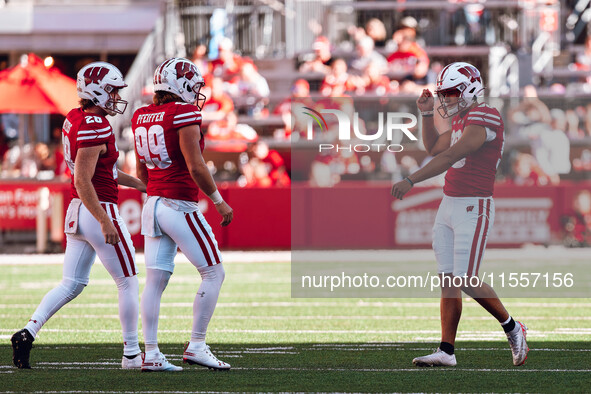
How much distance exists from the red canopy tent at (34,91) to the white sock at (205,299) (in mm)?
11875

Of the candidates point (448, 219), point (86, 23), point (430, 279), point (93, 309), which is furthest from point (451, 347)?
point (86, 23)

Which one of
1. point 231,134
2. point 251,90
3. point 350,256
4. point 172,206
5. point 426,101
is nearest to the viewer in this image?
point 172,206

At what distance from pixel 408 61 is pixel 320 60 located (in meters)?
1.87

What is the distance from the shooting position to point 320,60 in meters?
24.5

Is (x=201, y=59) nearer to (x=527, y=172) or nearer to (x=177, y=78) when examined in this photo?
(x=527, y=172)

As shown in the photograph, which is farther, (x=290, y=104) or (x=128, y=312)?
(x=290, y=104)

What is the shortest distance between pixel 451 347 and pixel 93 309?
15.3ft

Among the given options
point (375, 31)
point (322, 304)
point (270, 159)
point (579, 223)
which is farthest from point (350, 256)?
point (375, 31)

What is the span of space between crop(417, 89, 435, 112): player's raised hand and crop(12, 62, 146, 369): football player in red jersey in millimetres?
1817

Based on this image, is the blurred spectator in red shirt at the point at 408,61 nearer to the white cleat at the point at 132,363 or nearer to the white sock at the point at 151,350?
the white cleat at the point at 132,363

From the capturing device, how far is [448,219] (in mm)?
7199

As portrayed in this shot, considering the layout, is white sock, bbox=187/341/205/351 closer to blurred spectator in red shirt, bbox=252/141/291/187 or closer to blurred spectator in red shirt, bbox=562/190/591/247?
blurred spectator in red shirt, bbox=562/190/591/247

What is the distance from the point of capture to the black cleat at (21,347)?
274 inches

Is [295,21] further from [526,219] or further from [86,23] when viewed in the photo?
[526,219]
